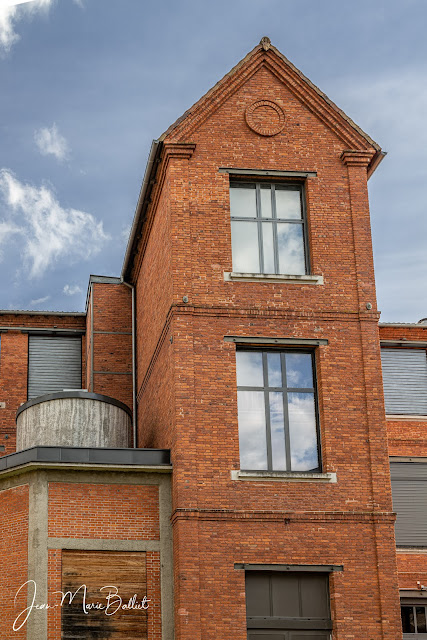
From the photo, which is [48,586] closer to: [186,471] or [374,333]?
[186,471]

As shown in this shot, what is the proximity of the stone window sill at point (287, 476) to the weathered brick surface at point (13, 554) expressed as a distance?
14.5 feet

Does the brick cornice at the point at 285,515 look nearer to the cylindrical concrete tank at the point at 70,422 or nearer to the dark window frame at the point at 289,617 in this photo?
the dark window frame at the point at 289,617

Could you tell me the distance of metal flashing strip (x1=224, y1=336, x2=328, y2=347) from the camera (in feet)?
68.4

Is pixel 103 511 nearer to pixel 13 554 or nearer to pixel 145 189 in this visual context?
pixel 13 554

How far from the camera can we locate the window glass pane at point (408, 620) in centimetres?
2695

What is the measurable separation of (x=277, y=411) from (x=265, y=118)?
7.16m

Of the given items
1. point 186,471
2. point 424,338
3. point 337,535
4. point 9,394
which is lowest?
point 337,535

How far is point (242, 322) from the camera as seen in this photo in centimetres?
2100

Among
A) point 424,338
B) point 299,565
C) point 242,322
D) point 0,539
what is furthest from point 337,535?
point 424,338

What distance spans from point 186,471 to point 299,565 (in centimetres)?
298

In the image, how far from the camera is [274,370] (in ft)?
69.1

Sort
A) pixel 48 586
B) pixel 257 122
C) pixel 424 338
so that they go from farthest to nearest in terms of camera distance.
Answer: pixel 424 338
pixel 257 122
pixel 48 586

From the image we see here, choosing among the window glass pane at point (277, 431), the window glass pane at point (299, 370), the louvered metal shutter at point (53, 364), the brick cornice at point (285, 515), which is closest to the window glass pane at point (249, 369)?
the window glass pane at point (277, 431)

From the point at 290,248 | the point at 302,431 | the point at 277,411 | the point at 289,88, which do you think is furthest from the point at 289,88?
the point at 302,431
